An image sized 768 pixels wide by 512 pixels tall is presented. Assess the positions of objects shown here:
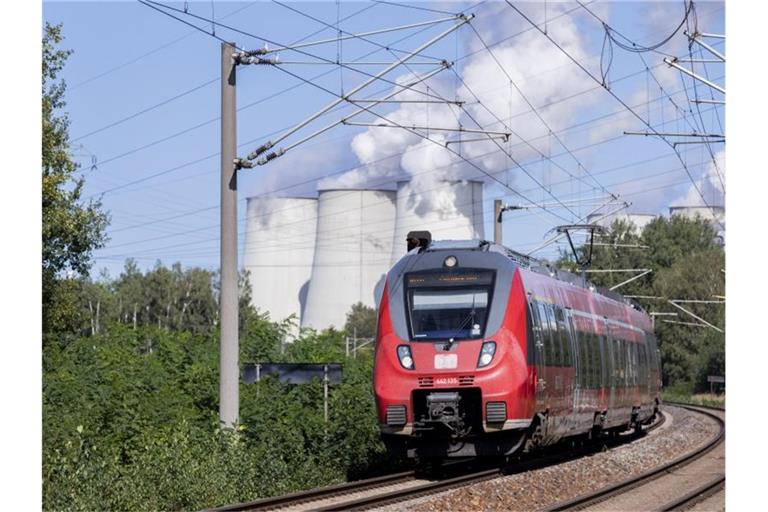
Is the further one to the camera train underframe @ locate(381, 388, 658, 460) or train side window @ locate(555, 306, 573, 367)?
train side window @ locate(555, 306, 573, 367)

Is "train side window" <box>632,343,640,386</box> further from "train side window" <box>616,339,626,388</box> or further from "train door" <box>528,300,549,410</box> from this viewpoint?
"train door" <box>528,300,549,410</box>

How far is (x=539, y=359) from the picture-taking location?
21891 millimetres

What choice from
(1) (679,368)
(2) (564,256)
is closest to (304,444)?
(1) (679,368)

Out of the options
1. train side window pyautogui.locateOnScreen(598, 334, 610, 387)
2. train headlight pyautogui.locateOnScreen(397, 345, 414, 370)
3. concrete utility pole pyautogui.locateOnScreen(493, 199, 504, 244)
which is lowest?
train side window pyautogui.locateOnScreen(598, 334, 610, 387)

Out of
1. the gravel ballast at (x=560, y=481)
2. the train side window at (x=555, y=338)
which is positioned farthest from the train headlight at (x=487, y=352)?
the train side window at (x=555, y=338)

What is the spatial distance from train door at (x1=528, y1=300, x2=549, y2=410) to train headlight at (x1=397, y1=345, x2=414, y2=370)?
2.26m

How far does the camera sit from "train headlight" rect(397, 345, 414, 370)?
813 inches

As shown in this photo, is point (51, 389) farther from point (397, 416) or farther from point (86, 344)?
point (86, 344)

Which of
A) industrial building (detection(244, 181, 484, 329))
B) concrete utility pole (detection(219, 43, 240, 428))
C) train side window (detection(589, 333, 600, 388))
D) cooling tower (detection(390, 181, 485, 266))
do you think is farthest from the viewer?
industrial building (detection(244, 181, 484, 329))

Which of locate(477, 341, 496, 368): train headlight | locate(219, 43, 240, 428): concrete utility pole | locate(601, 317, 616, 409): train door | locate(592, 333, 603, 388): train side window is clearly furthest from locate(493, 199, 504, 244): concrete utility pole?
locate(477, 341, 496, 368): train headlight

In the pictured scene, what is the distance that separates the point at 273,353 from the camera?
3059 cm

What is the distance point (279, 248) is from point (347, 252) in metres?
13.9

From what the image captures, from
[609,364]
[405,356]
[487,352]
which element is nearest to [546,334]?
[487,352]

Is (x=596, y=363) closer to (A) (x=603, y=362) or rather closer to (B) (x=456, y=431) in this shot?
(A) (x=603, y=362)
